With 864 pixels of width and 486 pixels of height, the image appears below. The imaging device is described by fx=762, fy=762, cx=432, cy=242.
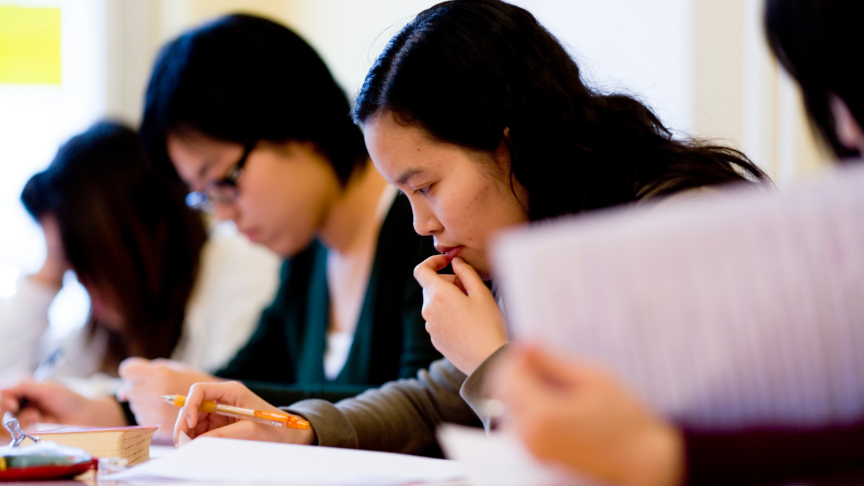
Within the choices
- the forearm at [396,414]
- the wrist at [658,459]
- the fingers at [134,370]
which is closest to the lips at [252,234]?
the fingers at [134,370]

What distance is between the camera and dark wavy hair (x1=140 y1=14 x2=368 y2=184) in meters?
1.34

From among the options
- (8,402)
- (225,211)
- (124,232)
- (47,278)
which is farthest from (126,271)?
(8,402)

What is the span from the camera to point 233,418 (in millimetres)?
826

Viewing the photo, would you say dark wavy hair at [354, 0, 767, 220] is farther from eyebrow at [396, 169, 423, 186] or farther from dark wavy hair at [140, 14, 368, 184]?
dark wavy hair at [140, 14, 368, 184]

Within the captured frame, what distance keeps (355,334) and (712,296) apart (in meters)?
1.00

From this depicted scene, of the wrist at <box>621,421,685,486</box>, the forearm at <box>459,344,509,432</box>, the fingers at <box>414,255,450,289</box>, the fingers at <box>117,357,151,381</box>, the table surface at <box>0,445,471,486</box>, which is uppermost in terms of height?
the wrist at <box>621,421,685,486</box>

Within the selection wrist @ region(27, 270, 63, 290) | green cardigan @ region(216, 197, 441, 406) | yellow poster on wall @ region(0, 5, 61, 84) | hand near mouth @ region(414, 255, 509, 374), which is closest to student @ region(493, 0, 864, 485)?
hand near mouth @ region(414, 255, 509, 374)

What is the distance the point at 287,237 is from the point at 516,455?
3.65 feet

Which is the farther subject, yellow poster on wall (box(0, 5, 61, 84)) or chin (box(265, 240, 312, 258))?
yellow poster on wall (box(0, 5, 61, 84))

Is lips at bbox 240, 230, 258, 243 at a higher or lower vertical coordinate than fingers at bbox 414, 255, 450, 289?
lower

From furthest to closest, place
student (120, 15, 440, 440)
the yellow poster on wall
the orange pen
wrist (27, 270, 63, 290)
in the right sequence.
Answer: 1. the yellow poster on wall
2. wrist (27, 270, 63, 290)
3. student (120, 15, 440, 440)
4. the orange pen

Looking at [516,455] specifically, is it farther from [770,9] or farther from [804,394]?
[770,9]

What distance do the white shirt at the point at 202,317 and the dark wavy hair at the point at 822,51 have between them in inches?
51.2

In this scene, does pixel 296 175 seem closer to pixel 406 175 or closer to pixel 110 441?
pixel 406 175
